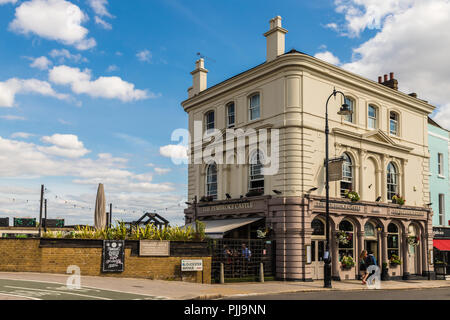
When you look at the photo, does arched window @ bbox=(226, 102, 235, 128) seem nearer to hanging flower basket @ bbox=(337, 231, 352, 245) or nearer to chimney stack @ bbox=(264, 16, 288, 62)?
chimney stack @ bbox=(264, 16, 288, 62)

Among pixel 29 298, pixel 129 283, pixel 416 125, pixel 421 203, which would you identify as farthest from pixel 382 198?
pixel 29 298

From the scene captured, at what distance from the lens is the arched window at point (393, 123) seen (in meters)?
32.6

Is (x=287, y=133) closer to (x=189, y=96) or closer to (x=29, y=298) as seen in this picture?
(x=189, y=96)

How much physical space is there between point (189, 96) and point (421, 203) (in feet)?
58.2

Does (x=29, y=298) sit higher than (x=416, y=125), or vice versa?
(x=416, y=125)

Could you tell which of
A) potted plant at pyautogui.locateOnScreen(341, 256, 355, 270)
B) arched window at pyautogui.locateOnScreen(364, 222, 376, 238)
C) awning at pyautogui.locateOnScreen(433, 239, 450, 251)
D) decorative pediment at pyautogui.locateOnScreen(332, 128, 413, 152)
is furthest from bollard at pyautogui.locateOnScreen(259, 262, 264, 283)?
awning at pyautogui.locateOnScreen(433, 239, 450, 251)

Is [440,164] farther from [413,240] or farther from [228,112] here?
[228,112]

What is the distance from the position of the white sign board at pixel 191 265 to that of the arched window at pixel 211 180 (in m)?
10.2

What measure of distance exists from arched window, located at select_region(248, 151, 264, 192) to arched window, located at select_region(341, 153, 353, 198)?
474cm

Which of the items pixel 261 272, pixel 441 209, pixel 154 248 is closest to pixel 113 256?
pixel 154 248

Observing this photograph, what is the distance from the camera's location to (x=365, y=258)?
2673 cm

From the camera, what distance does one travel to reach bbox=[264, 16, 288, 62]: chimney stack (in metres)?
28.0

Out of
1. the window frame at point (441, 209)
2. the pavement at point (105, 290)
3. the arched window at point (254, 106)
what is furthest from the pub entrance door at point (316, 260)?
the window frame at point (441, 209)
